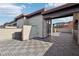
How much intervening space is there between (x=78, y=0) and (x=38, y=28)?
10.8m

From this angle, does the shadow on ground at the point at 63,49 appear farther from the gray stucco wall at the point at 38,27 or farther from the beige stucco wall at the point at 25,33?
the gray stucco wall at the point at 38,27

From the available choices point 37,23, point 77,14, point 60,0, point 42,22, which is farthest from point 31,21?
point 60,0

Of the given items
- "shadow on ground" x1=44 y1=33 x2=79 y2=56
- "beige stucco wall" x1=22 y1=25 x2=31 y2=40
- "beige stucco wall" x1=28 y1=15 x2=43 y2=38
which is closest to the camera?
"shadow on ground" x1=44 y1=33 x2=79 y2=56

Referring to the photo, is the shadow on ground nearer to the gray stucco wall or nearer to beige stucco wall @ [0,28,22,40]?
the gray stucco wall

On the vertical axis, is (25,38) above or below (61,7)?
below

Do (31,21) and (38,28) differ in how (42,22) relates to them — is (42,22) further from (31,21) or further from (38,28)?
(31,21)

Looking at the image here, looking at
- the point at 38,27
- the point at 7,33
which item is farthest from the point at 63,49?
the point at 7,33

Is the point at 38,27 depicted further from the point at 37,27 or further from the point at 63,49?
the point at 63,49

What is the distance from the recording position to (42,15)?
14.9 metres

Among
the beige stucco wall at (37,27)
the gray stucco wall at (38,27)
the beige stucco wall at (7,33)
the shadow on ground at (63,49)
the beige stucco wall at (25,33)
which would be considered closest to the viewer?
the shadow on ground at (63,49)

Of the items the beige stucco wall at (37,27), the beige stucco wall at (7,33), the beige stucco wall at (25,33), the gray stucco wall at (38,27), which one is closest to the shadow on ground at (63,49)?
the beige stucco wall at (25,33)

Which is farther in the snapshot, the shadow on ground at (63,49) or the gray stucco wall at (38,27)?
the gray stucco wall at (38,27)

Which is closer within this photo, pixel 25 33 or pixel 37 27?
pixel 25 33

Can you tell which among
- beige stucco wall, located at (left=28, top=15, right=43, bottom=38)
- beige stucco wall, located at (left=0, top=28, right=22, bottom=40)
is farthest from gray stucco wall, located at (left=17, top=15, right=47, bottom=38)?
beige stucco wall, located at (left=0, top=28, right=22, bottom=40)
